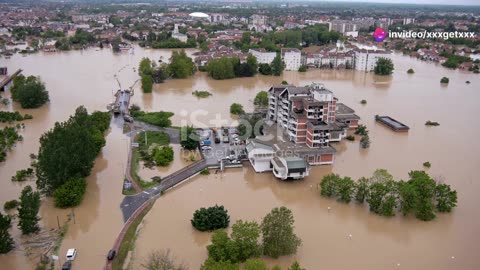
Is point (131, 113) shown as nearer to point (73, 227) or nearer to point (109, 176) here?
point (109, 176)

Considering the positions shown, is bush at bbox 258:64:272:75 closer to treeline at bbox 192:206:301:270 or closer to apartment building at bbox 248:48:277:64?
apartment building at bbox 248:48:277:64

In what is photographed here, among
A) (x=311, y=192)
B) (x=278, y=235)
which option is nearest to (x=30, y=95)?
(x=311, y=192)

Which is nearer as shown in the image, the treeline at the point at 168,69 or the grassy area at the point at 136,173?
the grassy area at the point at 136,173

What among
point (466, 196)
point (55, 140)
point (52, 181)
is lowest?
point (466, 196)

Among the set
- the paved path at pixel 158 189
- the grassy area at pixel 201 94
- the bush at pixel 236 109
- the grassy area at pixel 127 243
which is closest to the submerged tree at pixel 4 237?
the grassy area at pixel 127 243

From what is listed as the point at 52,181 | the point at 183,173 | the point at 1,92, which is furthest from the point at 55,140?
the point at 1,92

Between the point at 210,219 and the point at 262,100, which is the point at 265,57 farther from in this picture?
the point at 210,219

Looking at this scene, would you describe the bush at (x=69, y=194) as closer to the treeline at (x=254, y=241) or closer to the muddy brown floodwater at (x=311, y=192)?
the muddy brown floodwater at (x=311, y=192)
